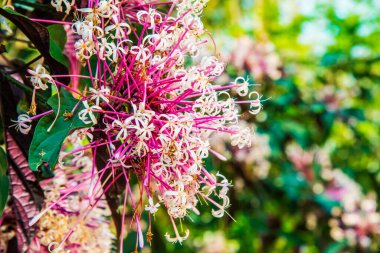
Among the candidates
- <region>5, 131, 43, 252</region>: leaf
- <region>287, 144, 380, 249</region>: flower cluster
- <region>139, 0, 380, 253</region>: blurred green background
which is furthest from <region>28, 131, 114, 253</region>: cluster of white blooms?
<region>287, 144, 380, 249</region>: flower cluster

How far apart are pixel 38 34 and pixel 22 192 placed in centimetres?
23

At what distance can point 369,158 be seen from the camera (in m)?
2.66

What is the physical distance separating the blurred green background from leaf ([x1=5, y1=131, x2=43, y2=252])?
1.19 metres

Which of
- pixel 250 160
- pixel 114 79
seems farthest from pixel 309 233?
pixel 114 79

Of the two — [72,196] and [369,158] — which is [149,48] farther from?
[369,158]

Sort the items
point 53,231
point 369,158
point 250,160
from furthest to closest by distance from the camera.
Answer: point 369,158 → point 250,160 → point 53,231

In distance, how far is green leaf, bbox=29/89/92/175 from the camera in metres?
0.57

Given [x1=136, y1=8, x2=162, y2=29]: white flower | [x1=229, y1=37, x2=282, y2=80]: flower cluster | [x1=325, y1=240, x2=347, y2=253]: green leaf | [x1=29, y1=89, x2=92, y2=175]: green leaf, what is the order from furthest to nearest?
[x1=229, y1=37, x2=282, y2=80]: flower cluster → [x1=325, y1=240, x2=347, y2=253]: green leaf → [x1=136, y1=8, x2=162, y2=29]: white flower → [x1=29, y1=89, x2=92, y2=175]: green leaf

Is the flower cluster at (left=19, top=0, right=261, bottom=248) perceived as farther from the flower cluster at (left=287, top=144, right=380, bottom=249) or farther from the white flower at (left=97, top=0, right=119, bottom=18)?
the flower cluster at (left=287, top=144, right=380, bottom=249)

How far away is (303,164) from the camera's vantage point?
250cm

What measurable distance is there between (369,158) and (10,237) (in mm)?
2238

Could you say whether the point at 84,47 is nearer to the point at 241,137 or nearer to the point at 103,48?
the point at 103,48

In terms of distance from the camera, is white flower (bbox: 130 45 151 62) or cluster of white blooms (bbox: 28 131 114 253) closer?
white flower (bbox: 130 45 151 62)

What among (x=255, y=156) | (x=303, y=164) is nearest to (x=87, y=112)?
(x=255, y=156)
